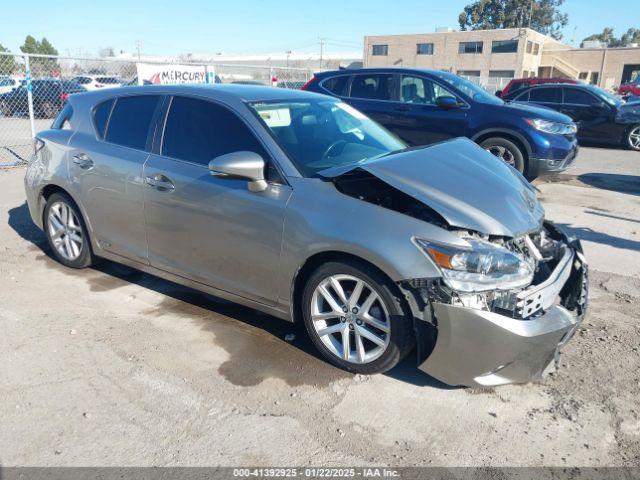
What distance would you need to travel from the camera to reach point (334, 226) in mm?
3172

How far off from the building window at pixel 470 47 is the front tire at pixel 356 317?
204ft

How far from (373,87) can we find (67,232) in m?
5.93

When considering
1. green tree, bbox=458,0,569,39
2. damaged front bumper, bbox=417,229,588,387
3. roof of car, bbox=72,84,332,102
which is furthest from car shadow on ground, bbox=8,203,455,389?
green tree, bbox=458,0,569,39

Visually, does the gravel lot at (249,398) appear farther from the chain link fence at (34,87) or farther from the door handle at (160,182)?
the chain link fence at (34,87)

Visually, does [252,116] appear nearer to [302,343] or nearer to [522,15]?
Answer: [302,343]

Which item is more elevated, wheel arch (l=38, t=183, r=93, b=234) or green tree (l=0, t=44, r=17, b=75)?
green tree (l=0, t=44, r=17, b=75)

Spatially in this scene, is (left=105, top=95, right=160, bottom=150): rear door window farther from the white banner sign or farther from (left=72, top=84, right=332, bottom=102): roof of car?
the white banner sign

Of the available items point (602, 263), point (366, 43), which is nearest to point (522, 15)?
point (366, 43)

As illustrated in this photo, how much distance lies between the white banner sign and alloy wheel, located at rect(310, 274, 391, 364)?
10793 millimetres

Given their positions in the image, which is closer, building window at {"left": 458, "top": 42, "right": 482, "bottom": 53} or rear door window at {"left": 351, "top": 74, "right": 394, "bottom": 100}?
rear door window at {"left": 351, "top": 74, "right": 394, "bottom": 100}

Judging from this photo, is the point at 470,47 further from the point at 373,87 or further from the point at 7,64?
the point at 7,64

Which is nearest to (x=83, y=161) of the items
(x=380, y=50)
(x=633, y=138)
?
(x=633, y=138)

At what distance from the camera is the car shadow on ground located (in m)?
3.38

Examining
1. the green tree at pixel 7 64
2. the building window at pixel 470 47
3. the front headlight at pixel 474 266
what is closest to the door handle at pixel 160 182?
the front headlight at pixel 474 266
